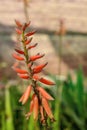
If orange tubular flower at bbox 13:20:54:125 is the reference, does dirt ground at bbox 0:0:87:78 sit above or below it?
above

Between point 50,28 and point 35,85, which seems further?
point 50,28

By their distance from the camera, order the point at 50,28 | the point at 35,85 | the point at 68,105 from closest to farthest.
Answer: the point at 35,85 → the point at 68,105 → the point at 50,28

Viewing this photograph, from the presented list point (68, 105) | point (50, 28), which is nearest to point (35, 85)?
point (68, 105)

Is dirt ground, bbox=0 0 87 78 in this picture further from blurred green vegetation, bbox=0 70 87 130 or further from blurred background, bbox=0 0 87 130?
blurred green vegetation, bbox=0 70 87 130

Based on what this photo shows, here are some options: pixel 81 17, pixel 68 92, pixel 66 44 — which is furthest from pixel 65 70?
pixel 68 92

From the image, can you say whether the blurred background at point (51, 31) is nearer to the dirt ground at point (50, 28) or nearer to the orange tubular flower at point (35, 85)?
the dirt ground at point (50, 28)

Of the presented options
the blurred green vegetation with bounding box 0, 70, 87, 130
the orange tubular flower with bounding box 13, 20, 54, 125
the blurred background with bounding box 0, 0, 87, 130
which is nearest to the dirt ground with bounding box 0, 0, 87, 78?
the blurred background with bounding box 0, 0, 87, 130

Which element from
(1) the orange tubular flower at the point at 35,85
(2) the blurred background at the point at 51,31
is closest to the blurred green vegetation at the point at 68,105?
(2) the blurred background at the point at 51,31

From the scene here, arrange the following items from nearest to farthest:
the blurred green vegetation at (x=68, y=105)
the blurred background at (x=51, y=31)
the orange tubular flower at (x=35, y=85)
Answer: the orange tubular flower at (x=35, y=85) < the blurred green vegetation at (x=68, y=105) < the blurred background at (x=51, y=31)

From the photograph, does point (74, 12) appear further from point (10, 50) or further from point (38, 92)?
point (38, 92)

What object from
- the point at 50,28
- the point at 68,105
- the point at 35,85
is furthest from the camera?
the point at 50,28

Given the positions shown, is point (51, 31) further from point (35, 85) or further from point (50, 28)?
point (35, 85)
